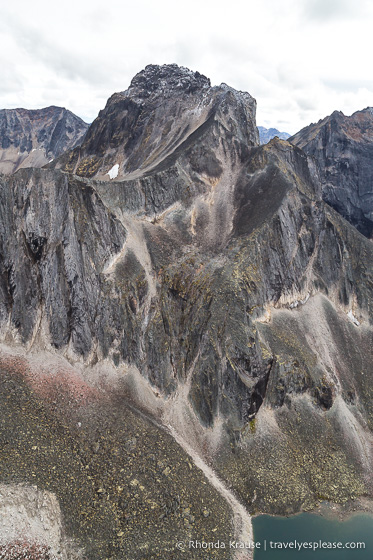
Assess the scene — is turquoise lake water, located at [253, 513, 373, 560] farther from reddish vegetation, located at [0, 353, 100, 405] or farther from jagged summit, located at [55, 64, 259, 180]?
jagged summit, located at [55, 64, 259, 180]

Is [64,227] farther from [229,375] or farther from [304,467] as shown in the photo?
[304,467]

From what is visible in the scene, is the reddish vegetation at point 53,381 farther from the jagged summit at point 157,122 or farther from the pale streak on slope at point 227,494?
the jagged summit at point 157,122

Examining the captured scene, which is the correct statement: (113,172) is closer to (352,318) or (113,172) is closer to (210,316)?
(210,316)

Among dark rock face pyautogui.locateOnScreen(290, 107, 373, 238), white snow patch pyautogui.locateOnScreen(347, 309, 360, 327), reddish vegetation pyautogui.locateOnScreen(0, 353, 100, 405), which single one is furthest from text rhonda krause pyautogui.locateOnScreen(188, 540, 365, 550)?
dark rock face pyautogui.locateOnScreen(290, 107, 373, 238)

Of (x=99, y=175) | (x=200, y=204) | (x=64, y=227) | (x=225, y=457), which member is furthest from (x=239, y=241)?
(x=99, y=175)

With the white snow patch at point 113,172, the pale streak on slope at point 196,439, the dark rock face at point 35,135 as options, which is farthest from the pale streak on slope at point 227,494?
the dark rock face at point 35,135

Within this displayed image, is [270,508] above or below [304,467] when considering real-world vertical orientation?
below

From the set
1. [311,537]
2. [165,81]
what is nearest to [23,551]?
[311,537]
